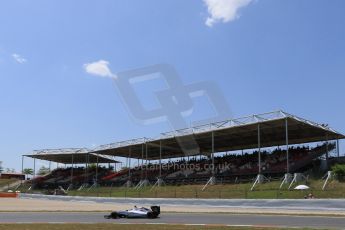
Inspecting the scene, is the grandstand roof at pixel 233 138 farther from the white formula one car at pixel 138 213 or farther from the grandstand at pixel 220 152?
the white formula one car at pixel 138 213

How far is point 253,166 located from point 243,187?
7859mm

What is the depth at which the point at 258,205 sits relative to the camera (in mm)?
36719

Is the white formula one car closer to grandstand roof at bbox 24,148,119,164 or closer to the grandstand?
the grandstand

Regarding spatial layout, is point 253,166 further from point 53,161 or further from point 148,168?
point 53,161

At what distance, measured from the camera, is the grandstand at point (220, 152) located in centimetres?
4700

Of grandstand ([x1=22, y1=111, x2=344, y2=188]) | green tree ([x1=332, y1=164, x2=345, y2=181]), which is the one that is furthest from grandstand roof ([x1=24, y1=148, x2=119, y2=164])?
green tree ([x1=332, y1=164, x2=345, y2=181])

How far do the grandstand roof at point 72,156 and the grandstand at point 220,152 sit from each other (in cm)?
15

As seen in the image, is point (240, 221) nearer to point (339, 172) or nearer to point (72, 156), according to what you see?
point (339, 172)

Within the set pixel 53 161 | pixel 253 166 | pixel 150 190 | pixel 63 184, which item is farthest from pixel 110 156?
pixel 253 166

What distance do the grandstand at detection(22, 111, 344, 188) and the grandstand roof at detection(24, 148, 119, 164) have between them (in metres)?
0.15

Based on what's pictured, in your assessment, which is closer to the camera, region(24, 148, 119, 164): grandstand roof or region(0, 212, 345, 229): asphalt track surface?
region(0, 212, 345, 229): asphalt track surface

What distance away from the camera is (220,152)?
68188mm

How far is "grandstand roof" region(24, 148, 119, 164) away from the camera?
7312 cm

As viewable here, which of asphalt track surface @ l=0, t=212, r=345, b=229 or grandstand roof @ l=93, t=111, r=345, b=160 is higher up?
grandstand roof @ l=93, t=111, r=345, b=160
